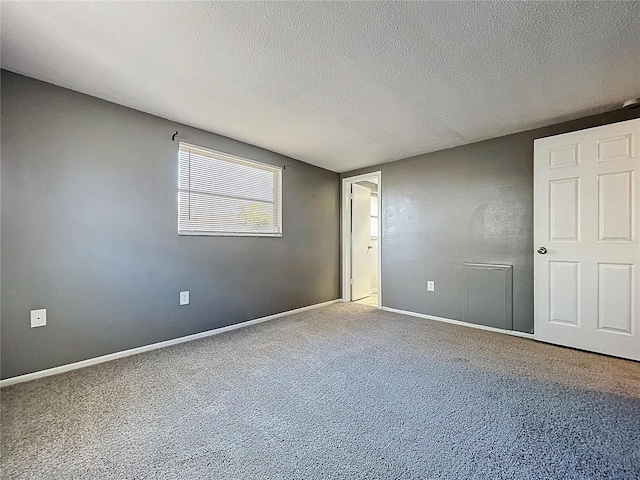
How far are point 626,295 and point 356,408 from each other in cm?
248

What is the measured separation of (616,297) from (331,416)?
8.55ft

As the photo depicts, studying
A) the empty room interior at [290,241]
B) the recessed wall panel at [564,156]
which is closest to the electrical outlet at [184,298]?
the empty room interior at [290,241]

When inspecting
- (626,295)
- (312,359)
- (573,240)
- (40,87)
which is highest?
(40,87)

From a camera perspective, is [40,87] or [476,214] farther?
[476,214]

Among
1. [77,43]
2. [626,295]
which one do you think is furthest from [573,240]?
[77,43]

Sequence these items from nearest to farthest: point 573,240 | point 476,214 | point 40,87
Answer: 1. point 40,87
2. point 573,240
3. point 476,214

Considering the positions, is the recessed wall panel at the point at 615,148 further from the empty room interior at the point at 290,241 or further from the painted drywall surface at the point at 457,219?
the painted drywall surface at the point at 457,219

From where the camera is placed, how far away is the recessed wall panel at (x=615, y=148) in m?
2.36

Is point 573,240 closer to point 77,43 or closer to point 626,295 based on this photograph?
point 626,295

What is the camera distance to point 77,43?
66.4 inches


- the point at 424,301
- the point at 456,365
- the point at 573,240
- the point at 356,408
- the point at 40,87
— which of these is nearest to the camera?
the point at 356,408

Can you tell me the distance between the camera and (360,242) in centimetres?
487

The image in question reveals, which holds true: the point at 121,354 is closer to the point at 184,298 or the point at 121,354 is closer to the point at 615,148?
the point at 184,298

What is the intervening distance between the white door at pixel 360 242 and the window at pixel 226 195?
1.48 meters
